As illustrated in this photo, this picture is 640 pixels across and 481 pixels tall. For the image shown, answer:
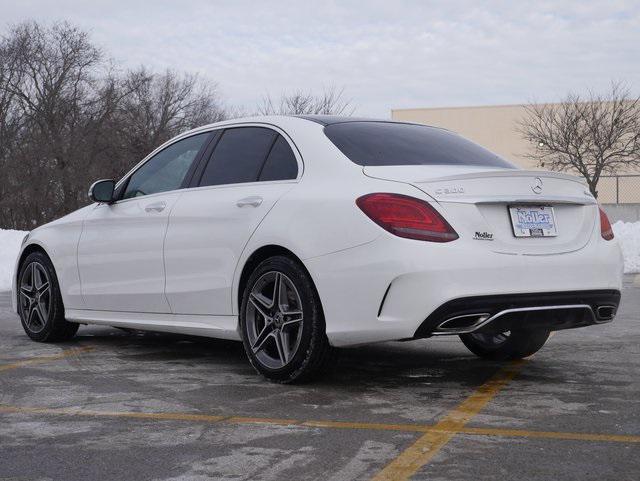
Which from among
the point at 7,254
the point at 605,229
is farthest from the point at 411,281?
the point at 7,254

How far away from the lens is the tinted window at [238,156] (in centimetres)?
605

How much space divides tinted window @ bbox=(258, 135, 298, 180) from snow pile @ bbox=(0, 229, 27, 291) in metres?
8.94

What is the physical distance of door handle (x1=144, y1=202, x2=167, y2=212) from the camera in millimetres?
6547

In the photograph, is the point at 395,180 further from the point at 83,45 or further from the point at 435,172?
the point at 83,45

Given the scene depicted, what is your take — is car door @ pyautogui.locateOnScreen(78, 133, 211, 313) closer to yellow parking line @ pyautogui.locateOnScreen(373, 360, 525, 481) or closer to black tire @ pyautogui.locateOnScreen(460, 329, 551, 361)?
black tire @ pyautogui.locateOnScreen(460, 329, 551, 361)

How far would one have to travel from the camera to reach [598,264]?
5438 millimetres

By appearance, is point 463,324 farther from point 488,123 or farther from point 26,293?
point 488,123

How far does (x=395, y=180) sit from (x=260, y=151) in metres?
1.25

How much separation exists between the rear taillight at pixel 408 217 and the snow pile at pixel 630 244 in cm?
1141

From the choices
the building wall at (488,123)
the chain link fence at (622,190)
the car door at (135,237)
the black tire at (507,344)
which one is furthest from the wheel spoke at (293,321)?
the building wall at (488,123)

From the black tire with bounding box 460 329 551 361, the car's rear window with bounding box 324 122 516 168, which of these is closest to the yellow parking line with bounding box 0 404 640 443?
the car's rear window with bounding box 324 122 516 168

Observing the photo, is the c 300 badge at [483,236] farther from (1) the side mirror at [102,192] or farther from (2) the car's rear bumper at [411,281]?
(1) the side mirror at [102,192]

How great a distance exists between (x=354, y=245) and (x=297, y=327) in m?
0.69

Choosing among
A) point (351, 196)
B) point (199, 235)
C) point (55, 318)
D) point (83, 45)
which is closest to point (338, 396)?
point (351, 196)
